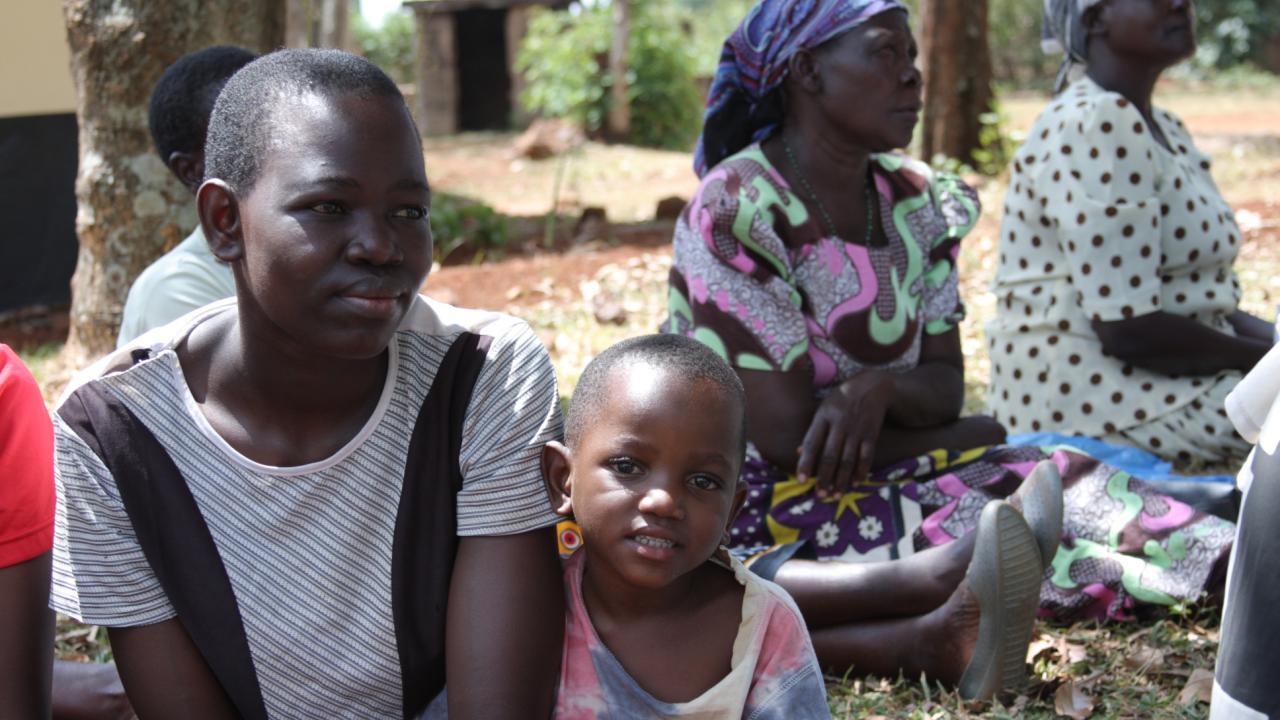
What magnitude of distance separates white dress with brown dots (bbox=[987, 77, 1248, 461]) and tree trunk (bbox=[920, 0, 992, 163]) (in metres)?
6.05

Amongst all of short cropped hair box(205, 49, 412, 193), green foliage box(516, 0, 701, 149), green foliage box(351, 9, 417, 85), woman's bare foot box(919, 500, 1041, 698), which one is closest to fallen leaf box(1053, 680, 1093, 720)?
woman's bare foot box(919, 500, 1041, 698)

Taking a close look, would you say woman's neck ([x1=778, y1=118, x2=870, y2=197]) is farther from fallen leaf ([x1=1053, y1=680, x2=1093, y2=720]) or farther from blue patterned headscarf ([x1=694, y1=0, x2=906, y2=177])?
fallen leaf ([x1=1053, y1=680, x2=1093, y2=720])

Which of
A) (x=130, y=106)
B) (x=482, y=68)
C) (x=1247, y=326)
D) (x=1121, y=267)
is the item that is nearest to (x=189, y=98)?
(x=130, y=106)

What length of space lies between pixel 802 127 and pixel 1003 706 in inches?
58.2

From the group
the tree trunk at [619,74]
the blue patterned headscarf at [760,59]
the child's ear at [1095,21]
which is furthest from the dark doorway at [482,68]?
the blue patterned headscarf at [760,59]

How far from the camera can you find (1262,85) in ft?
76.9

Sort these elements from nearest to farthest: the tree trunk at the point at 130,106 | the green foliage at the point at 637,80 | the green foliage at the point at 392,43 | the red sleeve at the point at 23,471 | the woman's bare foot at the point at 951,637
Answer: the red sleeve at the point at 23,471 → the woman's bare foot at the point at 951,637 → the tree trunk at the point at 130,106 → the green foliage at the point at 637,80 → the green foliage at the point at 392,43

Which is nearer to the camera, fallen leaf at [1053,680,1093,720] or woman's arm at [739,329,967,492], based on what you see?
fallen leaf at [1053,680,1093,720]

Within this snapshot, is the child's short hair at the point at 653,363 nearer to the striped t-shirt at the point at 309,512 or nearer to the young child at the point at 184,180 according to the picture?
the striped t-shirt at the point at 309,512

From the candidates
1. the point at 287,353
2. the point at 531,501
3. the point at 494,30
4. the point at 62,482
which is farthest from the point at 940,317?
the point at 494,30

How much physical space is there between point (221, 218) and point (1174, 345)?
2.90 m

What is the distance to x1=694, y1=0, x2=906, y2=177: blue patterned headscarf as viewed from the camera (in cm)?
331

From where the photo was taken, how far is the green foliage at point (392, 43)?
2667 cm

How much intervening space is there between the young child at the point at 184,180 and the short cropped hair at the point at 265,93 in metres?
1.21
